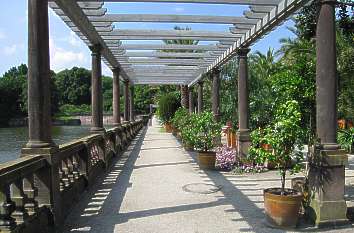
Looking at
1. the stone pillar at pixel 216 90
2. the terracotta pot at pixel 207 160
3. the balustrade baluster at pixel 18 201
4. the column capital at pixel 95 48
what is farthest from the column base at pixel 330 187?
the stone pillar at pixel 216 90

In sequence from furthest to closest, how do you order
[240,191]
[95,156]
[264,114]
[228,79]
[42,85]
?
[228,79] < [264,114] < [95,156] < [240,191] < [42,85]

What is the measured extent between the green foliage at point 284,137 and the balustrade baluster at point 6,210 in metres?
3.26

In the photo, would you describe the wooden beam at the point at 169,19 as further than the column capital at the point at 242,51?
No

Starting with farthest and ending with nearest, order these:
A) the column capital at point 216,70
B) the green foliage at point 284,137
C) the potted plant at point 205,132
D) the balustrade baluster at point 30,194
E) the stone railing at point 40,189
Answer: the column capital at point 216,70
the potted plant at point 205,132
the green foliage at point 284,137
the balustrade baluster at point 30,194
the stone railing at point 40,189

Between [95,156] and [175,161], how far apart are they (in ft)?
10.3

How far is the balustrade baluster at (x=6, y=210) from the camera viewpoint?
4195mm

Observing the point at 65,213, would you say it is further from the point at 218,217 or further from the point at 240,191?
the point at 240,191

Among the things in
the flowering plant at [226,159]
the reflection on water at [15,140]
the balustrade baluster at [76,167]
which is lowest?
the reflection on water at [15,140]

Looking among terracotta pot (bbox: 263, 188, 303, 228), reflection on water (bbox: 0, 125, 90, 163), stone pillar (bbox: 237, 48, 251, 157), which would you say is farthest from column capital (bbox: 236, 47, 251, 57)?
reflection on water (bbox: 0, 125, 90, 163)

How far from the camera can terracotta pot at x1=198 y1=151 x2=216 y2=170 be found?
11148 millimetres

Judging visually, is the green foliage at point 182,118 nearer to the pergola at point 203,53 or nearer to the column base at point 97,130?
the pergola at point 203,53

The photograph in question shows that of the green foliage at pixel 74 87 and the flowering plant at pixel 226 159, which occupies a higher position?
the green foliage at pixel 74 87

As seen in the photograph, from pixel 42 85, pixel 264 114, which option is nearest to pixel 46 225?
pixel 42 85

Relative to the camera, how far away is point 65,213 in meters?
6.30
